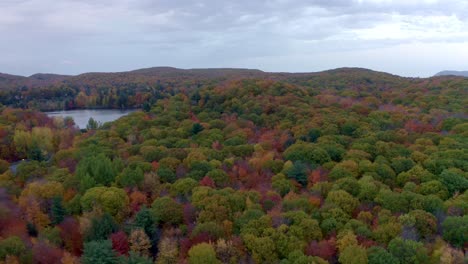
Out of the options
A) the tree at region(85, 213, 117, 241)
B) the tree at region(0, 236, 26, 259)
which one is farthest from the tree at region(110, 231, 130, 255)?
the tree at region(0, 236, 26, 259)

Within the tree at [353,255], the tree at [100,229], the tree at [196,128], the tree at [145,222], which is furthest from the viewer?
the tree at [196,128]

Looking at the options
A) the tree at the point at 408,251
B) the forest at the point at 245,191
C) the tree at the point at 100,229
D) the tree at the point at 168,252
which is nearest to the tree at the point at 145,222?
the forest at the point at 245,191

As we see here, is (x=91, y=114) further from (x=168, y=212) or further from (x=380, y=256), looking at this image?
(x=380, y=256)

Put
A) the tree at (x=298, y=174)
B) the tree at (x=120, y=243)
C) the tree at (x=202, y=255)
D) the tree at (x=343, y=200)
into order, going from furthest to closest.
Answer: the tree at (x=298, y=174) < the tree at (x=343, y=200) < the tree at (x=120, y=243) < the tree at (x=202, y=255)

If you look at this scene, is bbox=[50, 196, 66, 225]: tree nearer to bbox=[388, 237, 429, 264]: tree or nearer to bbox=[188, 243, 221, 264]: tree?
bbox=[188, 243, 221, 264]: tree

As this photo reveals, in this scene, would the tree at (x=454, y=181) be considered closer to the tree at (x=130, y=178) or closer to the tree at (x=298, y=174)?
the tree at (x=298, y=174)
